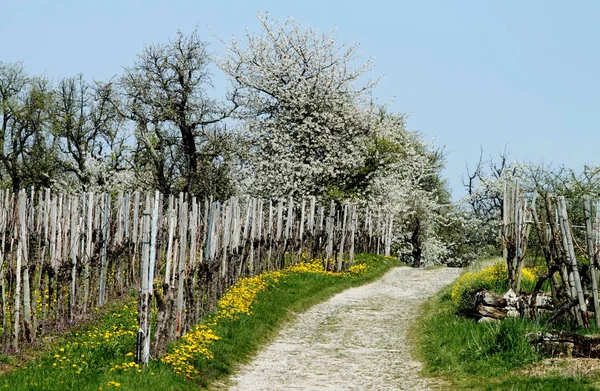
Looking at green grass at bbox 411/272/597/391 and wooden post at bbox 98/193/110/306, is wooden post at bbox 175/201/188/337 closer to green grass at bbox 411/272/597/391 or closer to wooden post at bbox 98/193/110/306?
wooden post at bbox 98/193/110/306

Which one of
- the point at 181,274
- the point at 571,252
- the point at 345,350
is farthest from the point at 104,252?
the point at 571,252

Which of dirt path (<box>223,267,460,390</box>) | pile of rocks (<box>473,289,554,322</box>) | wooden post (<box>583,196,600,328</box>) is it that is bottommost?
dirt path (<box>223,267,460,390</box>)

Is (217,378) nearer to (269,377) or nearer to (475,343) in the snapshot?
(269,377)

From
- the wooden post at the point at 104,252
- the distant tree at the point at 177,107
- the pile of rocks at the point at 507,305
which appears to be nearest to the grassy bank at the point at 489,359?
the pile of rocks at the point at 507,305

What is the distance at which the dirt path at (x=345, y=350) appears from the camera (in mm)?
12031

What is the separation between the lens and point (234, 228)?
19.8 metres

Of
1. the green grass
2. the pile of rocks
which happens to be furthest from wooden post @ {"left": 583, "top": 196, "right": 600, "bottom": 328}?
the pile of rocks

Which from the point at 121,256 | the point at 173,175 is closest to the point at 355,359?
the point at 121,256

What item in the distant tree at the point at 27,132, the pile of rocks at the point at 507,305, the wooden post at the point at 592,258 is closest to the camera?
the wooden post at the point at 592,258

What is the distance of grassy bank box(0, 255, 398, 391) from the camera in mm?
9859

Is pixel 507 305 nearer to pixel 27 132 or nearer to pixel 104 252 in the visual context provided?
pixel 104 252

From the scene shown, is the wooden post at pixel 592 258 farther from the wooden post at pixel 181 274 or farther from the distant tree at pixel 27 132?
the distant tree at pixel 27 132

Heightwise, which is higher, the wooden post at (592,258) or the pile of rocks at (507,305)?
the wooden post at (592,258)

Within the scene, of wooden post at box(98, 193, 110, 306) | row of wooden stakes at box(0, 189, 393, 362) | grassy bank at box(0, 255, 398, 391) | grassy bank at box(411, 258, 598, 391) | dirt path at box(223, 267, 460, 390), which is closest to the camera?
grassy bank at box(0, 255, 398, 391)
